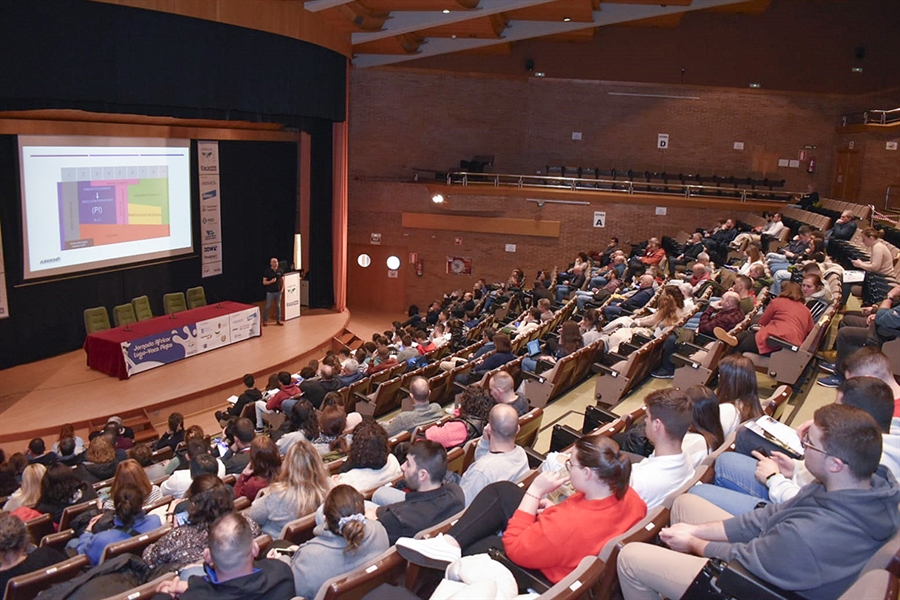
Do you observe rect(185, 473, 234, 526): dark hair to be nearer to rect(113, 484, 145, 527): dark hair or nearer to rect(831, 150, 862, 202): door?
rect(113, 484, 145, 527): dark hair

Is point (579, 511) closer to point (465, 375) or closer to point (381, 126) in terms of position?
point (465, 375)

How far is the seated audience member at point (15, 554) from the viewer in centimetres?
411

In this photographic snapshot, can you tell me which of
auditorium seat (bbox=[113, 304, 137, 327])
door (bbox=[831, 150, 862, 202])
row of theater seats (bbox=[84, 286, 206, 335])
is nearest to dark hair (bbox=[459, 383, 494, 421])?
row of theater seats (bbox=[84, 286, 206, 335])

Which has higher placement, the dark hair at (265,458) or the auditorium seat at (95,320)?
the dark hair at (265,458)

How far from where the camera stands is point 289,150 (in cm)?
1831

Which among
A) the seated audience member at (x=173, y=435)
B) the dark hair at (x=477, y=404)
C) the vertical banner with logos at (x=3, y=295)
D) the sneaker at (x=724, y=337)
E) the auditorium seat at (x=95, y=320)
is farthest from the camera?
the auditorium seat at (x=95, y=320)

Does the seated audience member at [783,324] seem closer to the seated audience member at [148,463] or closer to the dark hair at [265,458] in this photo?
the dark hair at [265,458]

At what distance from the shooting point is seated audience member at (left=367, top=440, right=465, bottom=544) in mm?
3611

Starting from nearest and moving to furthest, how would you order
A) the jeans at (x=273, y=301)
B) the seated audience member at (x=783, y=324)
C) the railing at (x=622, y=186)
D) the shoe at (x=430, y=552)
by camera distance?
the shoe at (x=430, y=552) → the seated audience member at (x=783, y=324) → the jeans at (x=273, y=301) → the railing at (x=622, y=186)

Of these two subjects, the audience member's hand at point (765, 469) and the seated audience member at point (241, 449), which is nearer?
the audience member's hand at point (765, 469)

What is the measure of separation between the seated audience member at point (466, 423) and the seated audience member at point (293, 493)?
3.40ft

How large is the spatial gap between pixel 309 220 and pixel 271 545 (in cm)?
1452

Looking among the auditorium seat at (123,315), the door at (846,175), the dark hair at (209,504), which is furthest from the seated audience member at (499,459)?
the door at (846,175)

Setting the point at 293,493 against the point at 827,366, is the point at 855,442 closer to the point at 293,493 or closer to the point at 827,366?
the point at 293,493
